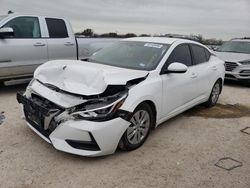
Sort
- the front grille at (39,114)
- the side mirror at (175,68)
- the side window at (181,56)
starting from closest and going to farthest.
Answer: the front grille at (39,114) < the side mirror at (175,68) < the side window at (181,56)

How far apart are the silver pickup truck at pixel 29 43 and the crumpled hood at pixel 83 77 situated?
2503 mm

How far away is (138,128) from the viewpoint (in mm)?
4082

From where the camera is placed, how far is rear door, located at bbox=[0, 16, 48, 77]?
6543 millimetres

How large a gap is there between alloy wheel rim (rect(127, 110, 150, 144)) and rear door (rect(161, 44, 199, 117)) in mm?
490

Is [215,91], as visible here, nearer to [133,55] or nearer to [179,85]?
[179,85]

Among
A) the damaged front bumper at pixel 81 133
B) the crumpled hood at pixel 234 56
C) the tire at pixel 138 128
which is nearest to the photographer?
the damaged front bumper at pixel 81 133

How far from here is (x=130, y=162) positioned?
3736mm

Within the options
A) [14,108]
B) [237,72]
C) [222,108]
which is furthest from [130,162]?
[237,72]

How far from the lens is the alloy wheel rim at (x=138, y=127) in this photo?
13.0ft

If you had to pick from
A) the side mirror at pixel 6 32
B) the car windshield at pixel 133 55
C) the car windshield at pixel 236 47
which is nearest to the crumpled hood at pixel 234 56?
the car windshield at pixel 236 47

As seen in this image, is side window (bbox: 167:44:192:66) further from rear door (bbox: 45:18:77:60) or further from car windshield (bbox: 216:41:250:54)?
car windshield (bbox: 216:41:250:54)

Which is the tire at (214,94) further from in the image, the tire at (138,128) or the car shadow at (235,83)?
the car shadow at (235,83)

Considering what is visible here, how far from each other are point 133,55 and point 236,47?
7.78 m

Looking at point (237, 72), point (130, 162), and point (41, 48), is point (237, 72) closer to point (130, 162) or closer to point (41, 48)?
point (41, 48)
